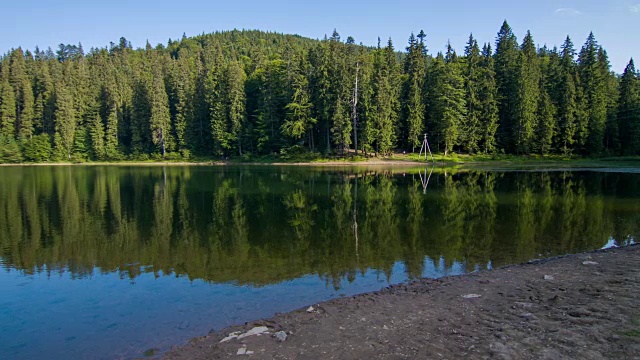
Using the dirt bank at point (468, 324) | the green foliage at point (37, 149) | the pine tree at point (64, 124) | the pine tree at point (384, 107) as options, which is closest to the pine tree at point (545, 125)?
the pine tree at point (384, 107)

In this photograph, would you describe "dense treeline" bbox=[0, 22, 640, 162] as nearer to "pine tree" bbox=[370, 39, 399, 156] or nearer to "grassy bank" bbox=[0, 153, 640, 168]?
"pine tree" bbox=[370, 39, 399, 156]

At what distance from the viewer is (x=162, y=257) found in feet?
46.2

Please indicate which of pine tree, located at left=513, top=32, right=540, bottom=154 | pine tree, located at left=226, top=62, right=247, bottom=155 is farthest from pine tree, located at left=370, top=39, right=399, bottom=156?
pine tree, located at left=226, top=62, right=247, bottom=155

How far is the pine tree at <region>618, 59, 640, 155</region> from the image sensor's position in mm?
66875

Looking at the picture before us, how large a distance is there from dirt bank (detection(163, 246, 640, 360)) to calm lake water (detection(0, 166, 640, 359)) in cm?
132

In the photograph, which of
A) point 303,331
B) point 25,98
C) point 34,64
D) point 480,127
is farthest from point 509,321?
point 34,64

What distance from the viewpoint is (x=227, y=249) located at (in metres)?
15.0

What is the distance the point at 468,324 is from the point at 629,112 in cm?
7847

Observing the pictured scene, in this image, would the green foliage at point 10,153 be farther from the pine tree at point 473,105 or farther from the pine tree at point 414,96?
the pine tree at point 473,105

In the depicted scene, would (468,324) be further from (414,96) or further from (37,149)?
(37,149)

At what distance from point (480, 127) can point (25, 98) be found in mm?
93127

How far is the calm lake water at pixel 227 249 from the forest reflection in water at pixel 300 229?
0.26 feet

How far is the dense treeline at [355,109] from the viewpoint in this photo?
6800 cm

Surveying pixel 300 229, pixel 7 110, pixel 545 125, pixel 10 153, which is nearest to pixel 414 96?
pixel 545 125
